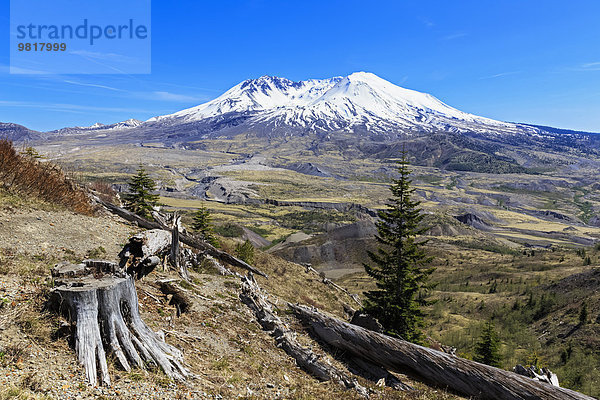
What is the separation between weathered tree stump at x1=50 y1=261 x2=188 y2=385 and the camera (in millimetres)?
5238

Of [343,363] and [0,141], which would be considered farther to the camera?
[0,141]

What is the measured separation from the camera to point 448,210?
147m

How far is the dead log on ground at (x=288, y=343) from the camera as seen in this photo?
299 inches

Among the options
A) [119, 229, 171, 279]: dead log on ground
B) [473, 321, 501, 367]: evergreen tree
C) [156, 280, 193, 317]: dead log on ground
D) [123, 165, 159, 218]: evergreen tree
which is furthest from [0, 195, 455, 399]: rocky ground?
[473, 321, 501, 367]: evergreen tree

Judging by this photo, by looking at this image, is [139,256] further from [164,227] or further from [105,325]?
[164,227]

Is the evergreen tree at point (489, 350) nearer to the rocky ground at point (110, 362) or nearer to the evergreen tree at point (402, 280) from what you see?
the evergreen tree at point (402, 280)

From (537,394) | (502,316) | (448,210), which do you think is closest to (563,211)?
(448,210)

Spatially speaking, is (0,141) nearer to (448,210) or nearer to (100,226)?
(100,226)

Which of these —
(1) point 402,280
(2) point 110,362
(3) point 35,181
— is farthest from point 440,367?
(3) point 35,181

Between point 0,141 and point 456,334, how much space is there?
4028cm

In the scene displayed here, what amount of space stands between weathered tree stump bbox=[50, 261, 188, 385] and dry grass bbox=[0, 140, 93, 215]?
757 cm

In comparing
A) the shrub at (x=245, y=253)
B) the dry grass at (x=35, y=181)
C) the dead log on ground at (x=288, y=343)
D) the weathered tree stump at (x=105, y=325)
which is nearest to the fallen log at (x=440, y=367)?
the dead log on ground at (x=288, y=343)

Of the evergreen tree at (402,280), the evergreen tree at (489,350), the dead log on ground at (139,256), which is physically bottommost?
the evergreen tree at (489,350)

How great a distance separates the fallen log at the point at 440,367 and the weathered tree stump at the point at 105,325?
4671mm
